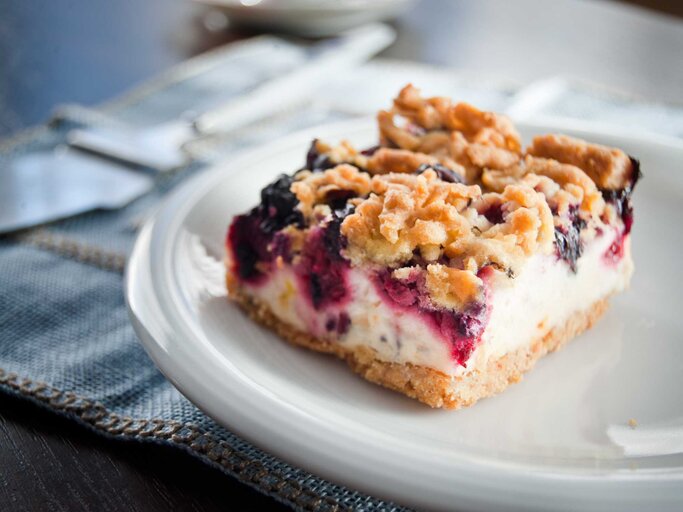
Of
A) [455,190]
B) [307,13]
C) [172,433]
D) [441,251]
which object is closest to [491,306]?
[441,251]

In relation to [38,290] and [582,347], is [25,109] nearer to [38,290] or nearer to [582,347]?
[38,290]

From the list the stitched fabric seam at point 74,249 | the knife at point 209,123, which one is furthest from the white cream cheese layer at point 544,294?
the knife at point 209,123

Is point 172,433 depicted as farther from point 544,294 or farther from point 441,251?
point 544,294

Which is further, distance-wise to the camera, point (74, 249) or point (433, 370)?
point (74, 249)

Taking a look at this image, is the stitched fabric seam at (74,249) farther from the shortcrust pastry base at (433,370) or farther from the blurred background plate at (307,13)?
the blurred background plate at (307,13)

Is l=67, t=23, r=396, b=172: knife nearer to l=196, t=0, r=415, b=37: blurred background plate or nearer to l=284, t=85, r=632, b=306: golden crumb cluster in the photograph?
l=196, t=0, r=415, b=37: blurred background plate

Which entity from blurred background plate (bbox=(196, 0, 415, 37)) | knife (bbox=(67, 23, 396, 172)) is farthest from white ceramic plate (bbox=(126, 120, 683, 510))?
blurred background plate (bbox=(196, 0, 415, 37))

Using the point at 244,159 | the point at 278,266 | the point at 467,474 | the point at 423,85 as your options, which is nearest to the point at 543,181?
the point at 278,266
